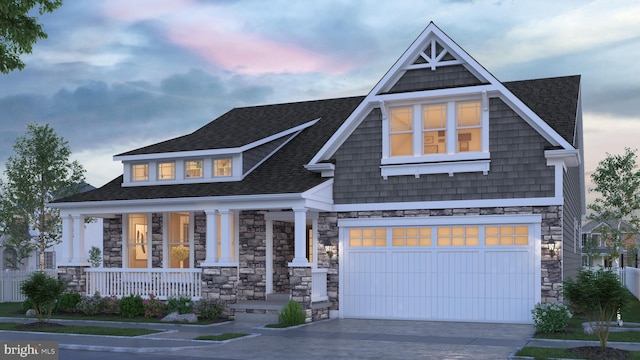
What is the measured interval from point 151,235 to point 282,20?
8.78 metres

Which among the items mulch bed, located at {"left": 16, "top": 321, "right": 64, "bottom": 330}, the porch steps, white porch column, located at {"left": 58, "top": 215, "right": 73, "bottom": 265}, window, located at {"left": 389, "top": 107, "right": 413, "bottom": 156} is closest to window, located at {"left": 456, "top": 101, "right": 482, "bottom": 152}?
window, located at {"left": 389, "top": 107, "right": 413, "bottom": 156}

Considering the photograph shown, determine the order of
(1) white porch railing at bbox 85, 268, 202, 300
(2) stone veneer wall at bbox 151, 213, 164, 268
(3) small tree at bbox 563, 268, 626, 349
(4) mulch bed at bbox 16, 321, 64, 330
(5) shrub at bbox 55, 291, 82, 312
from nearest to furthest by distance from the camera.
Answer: (3) small tree at bbox 563, 268, 626, 349
(4) mulch bed at bbox 16, 321, 64, 330
(1) white porch railing at bbox 85, 268, 202, 300
(5) shrub at bbox 55, 291, 82, 312
(2) stone veneer wall at bbox 151, 213, 164, 268

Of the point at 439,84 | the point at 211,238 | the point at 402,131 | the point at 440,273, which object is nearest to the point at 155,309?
the point at 211,238

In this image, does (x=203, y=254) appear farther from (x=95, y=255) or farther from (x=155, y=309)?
(x=95, y=255)

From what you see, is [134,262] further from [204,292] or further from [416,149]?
[416,149]

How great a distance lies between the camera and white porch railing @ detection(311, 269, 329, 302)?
71.6 feet

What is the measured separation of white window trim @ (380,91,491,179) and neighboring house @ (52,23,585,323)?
33 mm

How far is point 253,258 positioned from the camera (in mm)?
24562

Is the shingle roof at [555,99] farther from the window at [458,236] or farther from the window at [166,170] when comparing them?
the window at [166,170]

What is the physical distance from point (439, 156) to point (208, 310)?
8.34m

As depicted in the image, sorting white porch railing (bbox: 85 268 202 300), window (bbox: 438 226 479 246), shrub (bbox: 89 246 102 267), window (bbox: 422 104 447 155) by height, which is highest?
window (bbox: 422 104 447 155)

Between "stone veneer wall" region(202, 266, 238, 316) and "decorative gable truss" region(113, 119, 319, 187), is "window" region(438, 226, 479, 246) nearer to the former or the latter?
"stone veneer wall" region(202, 266, 238, 316)

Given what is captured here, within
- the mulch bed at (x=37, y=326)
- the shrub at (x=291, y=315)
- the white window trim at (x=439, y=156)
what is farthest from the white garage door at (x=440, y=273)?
the mulch bed at (x=37, y=326)

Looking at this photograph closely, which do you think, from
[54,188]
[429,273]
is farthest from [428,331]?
[54,188]
